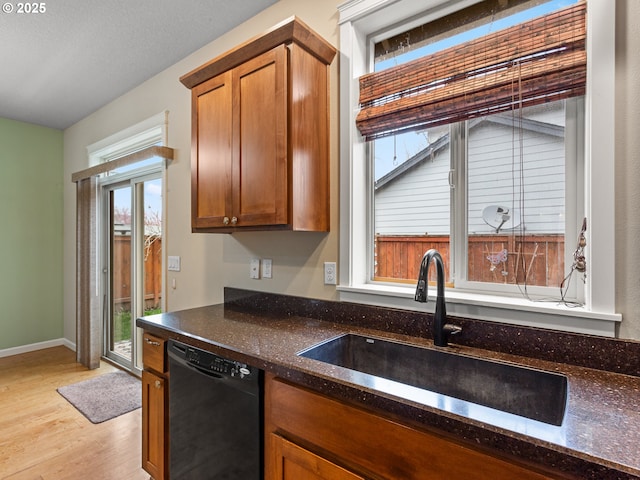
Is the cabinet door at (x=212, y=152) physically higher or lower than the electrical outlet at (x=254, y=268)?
higher

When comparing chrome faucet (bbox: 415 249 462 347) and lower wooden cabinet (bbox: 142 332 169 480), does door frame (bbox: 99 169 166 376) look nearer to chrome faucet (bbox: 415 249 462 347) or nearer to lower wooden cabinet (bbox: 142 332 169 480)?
lower wooden cabinet (bbox: 142 332 169 480)

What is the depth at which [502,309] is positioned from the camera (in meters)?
1.28

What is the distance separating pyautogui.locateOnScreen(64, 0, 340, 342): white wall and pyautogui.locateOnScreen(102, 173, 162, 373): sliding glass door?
521 millimetres

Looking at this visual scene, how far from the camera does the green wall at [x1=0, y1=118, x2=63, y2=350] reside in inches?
152

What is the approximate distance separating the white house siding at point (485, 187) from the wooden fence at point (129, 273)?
89.3 inches

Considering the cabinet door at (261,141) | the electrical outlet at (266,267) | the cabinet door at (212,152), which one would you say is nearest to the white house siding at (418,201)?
the cabinet door at (261,141)

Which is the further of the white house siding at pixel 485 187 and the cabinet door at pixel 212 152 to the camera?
the cabinet door at pixel 212 152

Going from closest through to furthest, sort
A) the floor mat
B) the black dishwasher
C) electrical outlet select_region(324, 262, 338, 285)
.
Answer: the black dishwasher < electrical outlet select_region(324, 262, 338, 285) < the floor mat

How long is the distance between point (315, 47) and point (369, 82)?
1.02 feet

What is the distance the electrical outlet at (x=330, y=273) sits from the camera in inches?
68.9

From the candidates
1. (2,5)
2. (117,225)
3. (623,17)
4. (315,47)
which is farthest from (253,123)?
(117,225)

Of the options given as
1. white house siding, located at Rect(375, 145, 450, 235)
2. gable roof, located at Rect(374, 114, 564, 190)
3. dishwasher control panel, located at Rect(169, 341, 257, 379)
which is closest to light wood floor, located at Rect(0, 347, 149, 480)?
dishwasher control panel, located at Rect(169, 341, 257, 379)

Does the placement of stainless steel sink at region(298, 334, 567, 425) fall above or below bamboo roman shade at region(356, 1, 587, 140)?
below

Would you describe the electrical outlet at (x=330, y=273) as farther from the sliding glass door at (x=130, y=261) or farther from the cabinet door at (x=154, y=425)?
the sliding glass door at (x=130, y=261)
